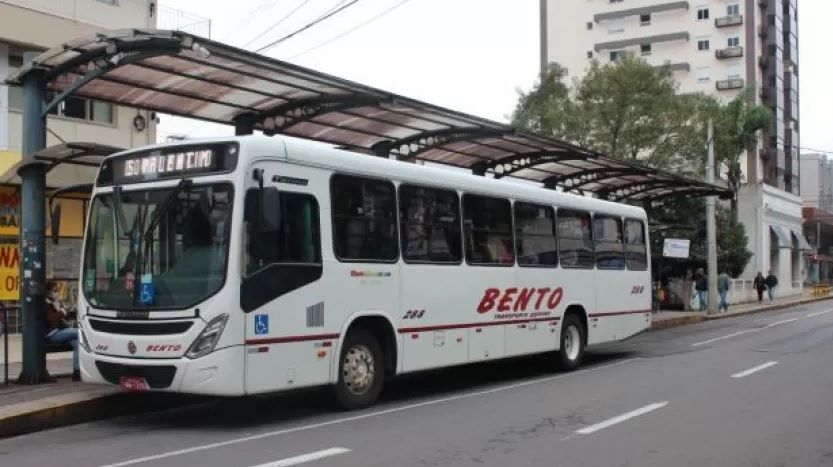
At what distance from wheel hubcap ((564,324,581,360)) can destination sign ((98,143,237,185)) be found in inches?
303

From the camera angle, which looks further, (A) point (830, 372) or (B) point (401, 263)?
(A) point (830, 372)

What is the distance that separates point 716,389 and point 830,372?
3.16 m

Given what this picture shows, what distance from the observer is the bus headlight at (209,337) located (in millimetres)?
8289

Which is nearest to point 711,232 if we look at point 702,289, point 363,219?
point 702,289

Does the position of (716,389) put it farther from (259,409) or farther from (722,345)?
(722,345)

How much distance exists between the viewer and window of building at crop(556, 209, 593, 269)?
14.2 meters

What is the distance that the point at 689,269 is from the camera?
36500mm

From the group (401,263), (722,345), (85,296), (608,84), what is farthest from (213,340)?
(608,84)

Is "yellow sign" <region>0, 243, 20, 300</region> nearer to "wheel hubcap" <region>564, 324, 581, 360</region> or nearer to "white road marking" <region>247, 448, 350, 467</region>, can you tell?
→ "wheel hubcap" <region>564, 324, 581, 360</region>

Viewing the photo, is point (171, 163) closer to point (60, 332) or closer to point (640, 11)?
point (60, 332)

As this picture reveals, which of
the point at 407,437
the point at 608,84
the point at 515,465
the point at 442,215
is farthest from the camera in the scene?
the point at 608,84

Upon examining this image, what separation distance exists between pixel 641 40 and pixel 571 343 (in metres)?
65.6

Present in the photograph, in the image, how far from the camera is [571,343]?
14.5 metres

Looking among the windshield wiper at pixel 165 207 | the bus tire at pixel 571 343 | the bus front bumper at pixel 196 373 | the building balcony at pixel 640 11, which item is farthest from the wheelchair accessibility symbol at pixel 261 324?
the building balcony at pixel 640 11
